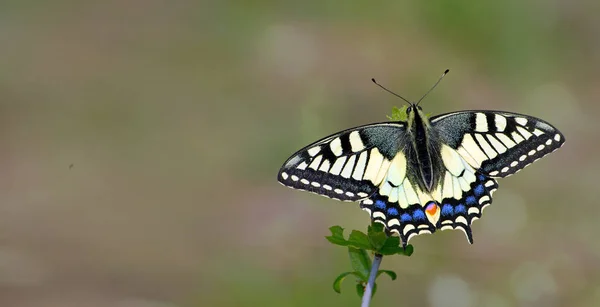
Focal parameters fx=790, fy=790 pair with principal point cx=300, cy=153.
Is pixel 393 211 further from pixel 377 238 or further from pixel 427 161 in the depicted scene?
pixel 427 161

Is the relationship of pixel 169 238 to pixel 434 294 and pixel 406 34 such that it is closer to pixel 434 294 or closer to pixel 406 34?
pixel 434 294

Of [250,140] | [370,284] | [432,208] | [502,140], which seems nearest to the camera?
[370,284]

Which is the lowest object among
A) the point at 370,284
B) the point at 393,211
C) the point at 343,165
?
the point at 370,284

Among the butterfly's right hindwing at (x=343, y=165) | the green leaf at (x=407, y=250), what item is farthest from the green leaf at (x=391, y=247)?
the butterfly's right hindwing at (x=343, y=165)

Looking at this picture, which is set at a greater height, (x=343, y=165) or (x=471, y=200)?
(x=343, y=165)

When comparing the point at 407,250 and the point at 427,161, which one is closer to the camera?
the point at 407,250

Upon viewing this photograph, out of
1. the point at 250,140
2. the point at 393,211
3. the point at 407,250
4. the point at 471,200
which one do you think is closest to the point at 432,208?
the point at 471,200

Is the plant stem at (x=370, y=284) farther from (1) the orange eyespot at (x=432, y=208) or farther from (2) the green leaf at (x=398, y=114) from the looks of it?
(2) the green leaf at (x=398, y=114)

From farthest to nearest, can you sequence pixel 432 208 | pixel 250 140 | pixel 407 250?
pixel 250 140 → pixel 432 208 → pixel 407 250
